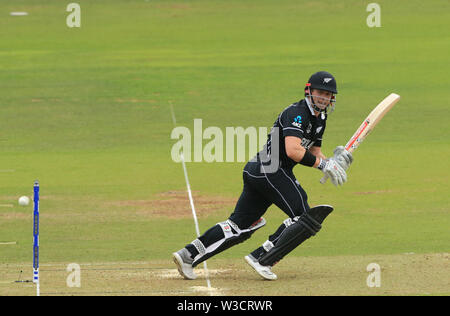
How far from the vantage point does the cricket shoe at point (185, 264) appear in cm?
973

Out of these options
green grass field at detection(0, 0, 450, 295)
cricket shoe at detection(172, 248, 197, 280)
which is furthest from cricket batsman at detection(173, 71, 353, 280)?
green grass field at detection(0, 0, 450, 295)

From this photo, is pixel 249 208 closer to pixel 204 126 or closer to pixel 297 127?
pixel 297 127

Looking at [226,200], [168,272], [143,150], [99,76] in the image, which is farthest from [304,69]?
[168,272]

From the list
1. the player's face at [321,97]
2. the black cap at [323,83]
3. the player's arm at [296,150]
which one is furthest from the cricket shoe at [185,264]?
the black cap at [323,83]

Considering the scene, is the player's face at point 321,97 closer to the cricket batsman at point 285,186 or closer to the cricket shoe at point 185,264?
the cricket batsman at point 285,186

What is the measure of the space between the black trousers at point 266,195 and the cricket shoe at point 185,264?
591 millimetres

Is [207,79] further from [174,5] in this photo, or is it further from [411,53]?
[174,5]

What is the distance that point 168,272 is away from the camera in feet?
33.7

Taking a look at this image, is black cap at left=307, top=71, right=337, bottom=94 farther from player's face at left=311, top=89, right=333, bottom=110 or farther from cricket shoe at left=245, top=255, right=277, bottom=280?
cricket shoe at left=245, top=255, right=277, bottom=280

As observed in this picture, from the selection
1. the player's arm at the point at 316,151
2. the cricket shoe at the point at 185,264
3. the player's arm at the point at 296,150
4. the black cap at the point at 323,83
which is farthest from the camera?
the player's arm at the point at 316,151

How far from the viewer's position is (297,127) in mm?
9453

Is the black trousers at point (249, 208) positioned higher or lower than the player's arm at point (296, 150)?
lower


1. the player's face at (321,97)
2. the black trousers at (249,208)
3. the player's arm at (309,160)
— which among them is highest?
the player's face at (321,97)

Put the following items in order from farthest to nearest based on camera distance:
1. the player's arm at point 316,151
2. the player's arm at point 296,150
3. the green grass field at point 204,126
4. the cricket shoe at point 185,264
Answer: the green grass field at point 204,126
the player's arm at point 316,151
the cricket shoe at point 185,264
the player's arm at point 296,150
